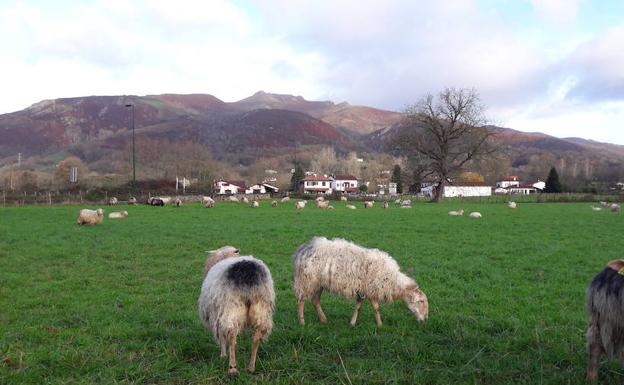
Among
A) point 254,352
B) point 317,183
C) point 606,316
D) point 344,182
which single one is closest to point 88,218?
point 254,352

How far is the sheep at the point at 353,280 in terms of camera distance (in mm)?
8016

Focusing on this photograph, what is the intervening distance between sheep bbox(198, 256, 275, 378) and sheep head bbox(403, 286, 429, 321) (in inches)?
120

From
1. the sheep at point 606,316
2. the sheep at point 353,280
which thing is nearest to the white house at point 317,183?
the sheep at point 353,280

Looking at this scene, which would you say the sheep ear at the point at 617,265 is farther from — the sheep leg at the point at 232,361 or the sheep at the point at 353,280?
the sheep leg at the point at 232,361

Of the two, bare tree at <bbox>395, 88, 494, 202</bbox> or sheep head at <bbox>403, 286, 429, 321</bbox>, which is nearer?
sheep head at <bbox>403, 286, 429, 321</bbox>

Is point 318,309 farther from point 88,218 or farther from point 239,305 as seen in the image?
point 88,218

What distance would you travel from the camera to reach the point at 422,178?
56.0 m

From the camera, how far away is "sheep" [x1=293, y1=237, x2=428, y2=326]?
8016mm

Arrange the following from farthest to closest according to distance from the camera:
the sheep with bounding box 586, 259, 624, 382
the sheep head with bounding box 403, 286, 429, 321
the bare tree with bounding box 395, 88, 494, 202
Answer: the bare tree with bounding box 395, 88, 494, 202, the sheep head with bounding box 403, 286, 429, 321, the sheep with bounding box 586, 259, 624, 382

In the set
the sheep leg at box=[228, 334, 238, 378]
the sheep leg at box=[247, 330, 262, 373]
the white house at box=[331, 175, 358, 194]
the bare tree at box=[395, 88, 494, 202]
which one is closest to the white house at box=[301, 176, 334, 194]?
the white house at box=[331, 175, 358, 194]

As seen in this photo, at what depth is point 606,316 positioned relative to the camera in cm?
523

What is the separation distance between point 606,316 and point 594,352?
534 mm

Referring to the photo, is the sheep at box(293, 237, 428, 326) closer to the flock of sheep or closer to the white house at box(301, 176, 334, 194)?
the flock of sheep

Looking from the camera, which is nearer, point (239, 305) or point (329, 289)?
point (239, 305)
